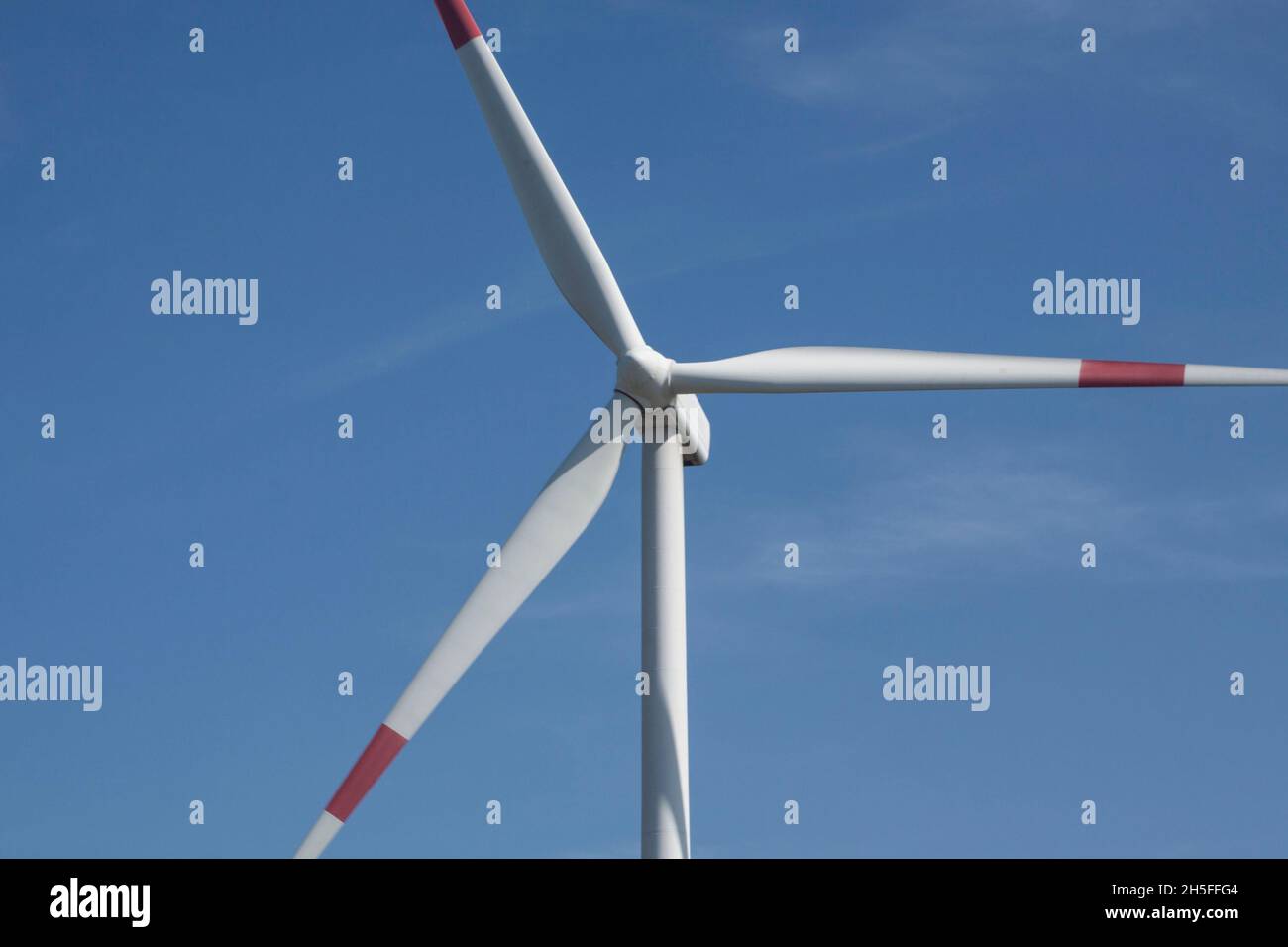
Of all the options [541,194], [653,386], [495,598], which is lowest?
[495,598]

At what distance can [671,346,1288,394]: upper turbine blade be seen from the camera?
32125 millimetres

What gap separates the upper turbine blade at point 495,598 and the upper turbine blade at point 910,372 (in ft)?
6.58

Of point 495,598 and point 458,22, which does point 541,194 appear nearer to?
point 458,22

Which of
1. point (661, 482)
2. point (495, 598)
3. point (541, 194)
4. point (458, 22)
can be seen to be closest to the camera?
point (495, 598)

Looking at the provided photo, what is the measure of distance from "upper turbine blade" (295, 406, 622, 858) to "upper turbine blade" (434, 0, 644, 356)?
2436 mm

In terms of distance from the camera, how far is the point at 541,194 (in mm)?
34094

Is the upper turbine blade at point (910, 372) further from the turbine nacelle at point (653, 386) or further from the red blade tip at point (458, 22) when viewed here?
the red blade tip at point (458, 22)

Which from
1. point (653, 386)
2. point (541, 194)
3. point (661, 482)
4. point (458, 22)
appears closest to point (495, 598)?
point (661, 482)

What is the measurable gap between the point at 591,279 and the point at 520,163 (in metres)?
2.24

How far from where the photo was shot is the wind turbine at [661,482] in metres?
31.4

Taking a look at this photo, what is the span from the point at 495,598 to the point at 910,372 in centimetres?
713

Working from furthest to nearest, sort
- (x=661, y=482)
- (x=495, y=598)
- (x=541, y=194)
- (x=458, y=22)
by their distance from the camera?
(x=458, y=22), (x=541, y=194), (x=661, y=482), (x=495, y=598)

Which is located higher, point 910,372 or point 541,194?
point 541,194
